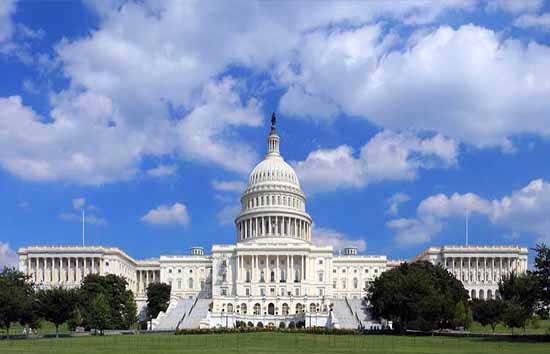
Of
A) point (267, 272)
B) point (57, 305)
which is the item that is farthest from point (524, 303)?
point (267, 272)

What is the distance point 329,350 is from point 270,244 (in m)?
113

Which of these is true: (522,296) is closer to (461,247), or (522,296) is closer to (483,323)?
(483,323)

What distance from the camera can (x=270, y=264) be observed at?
576ft

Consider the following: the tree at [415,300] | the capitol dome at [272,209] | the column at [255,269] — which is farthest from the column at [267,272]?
the tree at [415,300]

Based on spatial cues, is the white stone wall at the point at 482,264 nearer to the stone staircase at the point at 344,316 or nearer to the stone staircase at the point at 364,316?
the stone staircase at the point at 364,316

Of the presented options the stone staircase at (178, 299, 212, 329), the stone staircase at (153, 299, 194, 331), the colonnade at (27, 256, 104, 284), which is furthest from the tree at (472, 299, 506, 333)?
the colonnade at (27, 256, 104, 284)

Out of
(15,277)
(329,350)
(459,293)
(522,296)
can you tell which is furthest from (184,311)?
(329,350)

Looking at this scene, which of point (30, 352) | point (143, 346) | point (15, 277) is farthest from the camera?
point (15, 277)

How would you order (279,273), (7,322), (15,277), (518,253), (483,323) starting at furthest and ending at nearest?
(518,253) → (279,273) → (15,277) → (483,323) → (7,322)

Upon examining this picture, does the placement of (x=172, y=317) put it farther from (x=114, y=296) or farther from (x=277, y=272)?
(x=277, y=272)

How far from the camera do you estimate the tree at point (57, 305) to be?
101 meters

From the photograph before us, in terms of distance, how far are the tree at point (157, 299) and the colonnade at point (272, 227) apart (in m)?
28.8

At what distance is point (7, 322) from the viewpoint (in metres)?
95.8

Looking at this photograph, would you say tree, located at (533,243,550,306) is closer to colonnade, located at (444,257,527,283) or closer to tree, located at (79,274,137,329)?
tree, located at (79,274,137,329)
